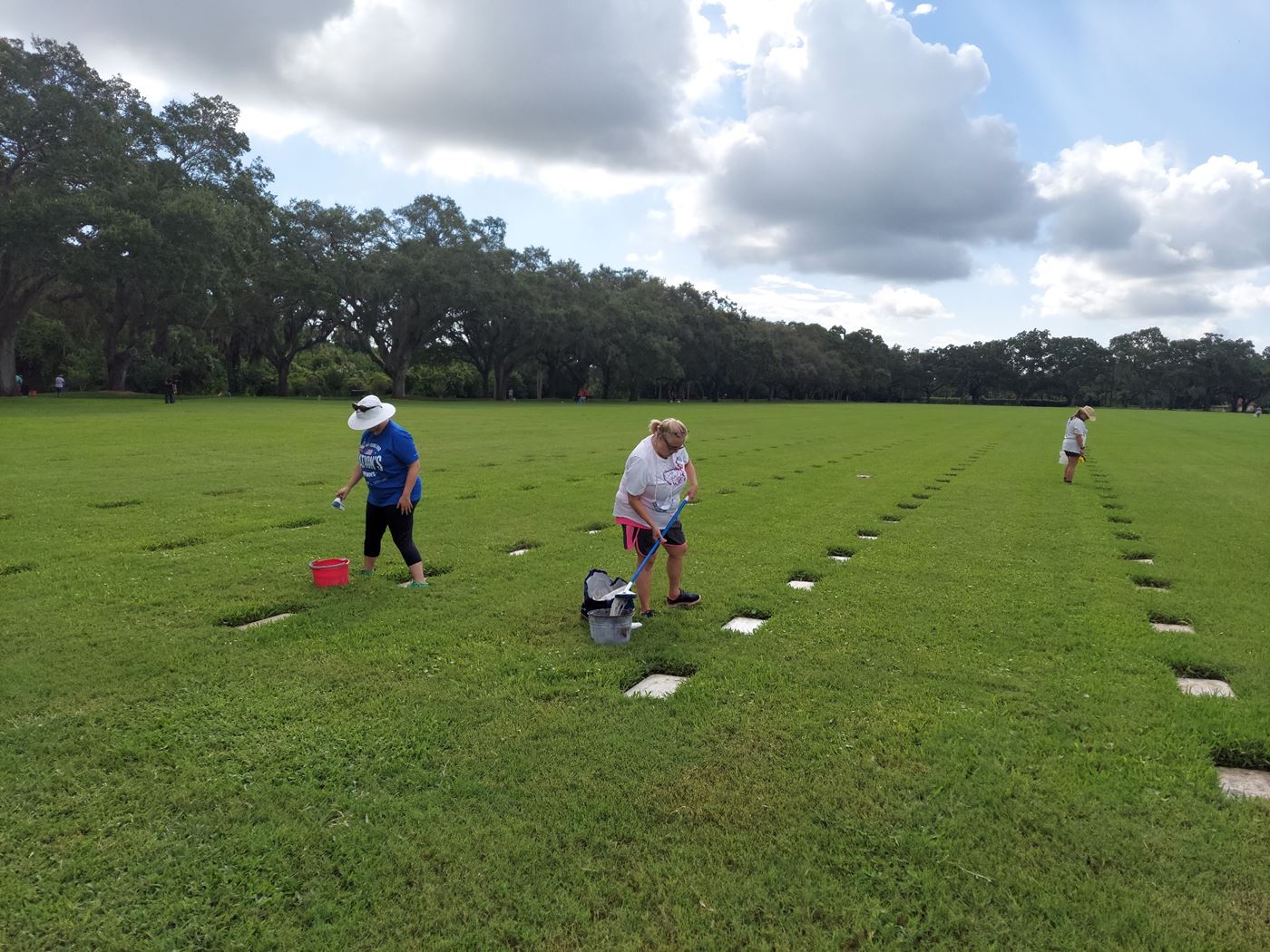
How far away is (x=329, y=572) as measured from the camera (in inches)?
248

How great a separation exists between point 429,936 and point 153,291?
43.0 m

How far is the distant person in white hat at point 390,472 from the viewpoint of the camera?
643cm

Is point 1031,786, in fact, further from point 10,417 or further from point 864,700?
point 10,417

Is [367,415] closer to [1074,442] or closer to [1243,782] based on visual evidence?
[1243,782]

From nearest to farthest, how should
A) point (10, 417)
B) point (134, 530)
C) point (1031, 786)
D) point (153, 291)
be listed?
point (1031, 786) < point (134, 530) < point (10, 417) < point (153, 291)

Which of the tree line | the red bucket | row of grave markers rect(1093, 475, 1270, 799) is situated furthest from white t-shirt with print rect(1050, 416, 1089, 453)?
the tree line

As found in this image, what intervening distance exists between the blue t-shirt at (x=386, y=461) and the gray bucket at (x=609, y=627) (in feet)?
7.72

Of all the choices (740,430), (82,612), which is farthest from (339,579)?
(740,430)

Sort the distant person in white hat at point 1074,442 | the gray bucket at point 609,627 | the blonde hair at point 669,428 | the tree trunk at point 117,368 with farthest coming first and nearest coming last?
the tree trunk at point 117,368, the distant person in white hat at point 1074,442, the blonde hair at point 669,428, the gray bucket at point 609,627

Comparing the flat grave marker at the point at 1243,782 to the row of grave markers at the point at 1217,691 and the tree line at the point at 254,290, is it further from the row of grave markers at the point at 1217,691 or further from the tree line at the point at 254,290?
the tree line at the point at 254,290

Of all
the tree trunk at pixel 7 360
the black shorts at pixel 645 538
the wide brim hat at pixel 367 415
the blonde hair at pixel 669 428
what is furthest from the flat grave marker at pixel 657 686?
the tree trunk at pixel 7 360

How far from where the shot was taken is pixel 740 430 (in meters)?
30.5

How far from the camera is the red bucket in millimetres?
6258

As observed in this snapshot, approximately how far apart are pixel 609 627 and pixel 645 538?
1050 mm
